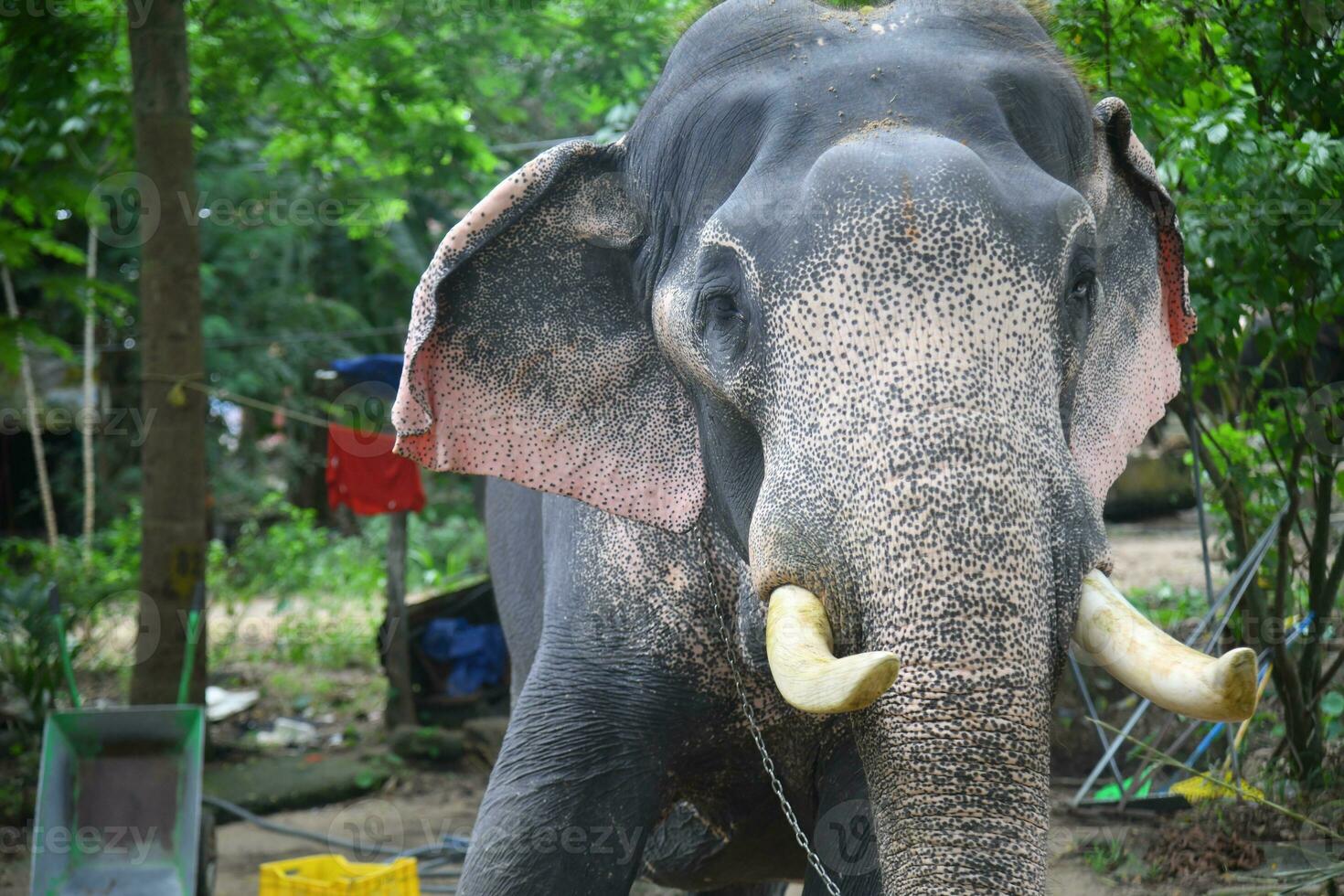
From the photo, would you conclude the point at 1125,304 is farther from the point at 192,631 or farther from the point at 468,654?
the point at 468,654

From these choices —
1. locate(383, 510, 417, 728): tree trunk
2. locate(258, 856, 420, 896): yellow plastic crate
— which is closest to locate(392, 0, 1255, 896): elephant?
locate(258, 856, 420, 896): yellow plastic crate

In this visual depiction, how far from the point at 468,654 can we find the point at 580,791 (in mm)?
5934

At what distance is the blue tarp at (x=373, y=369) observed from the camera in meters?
7.64

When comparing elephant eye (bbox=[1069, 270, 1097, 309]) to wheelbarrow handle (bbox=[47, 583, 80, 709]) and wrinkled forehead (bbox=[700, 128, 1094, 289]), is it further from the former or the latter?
wheelbarrow handle (bbox=[47, 583, 80, 709])

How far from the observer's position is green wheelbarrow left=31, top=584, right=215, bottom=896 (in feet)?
16.1

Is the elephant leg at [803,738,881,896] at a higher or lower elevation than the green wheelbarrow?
higher

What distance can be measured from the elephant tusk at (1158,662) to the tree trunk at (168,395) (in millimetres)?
5436

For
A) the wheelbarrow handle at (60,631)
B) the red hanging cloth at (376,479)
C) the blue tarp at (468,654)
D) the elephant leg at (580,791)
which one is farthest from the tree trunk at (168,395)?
the elephant leg at (580,791)

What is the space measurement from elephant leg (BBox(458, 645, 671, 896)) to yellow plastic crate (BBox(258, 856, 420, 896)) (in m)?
1.83

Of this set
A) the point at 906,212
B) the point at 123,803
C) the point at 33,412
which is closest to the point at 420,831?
the point at 123,803

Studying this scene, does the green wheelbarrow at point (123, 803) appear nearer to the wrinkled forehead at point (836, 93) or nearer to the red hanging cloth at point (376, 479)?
the red hanging cloth at point (376, 479)

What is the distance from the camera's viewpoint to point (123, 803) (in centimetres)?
514

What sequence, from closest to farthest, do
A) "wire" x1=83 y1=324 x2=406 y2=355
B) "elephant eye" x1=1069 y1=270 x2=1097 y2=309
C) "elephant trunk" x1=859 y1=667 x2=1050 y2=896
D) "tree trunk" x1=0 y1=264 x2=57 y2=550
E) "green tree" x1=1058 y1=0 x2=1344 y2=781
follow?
"elephant trunk" x1=859 y1=667 x2=1050 y2=896, "elephant eye" x1=1069 y1=270 x2=1097 y2=309, "green tree" x1=1058 y1=0 x2=1344 y2=781, "tree trunk" x1=0 y1=264 x2=57 y2=550, "wire" x1=83 y1=324 x2=406 y2=355

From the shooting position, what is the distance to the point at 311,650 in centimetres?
1049
